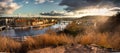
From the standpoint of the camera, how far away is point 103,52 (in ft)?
17.0

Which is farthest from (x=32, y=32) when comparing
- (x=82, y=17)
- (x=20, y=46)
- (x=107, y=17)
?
(x=107, y=17)

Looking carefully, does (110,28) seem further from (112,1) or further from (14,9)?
(14,9)

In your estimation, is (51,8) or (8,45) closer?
(8,45)

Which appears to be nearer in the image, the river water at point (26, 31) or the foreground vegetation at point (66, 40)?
the foreground vegetation at point (66, 40)

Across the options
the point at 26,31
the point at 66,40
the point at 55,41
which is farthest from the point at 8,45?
the point at 66,40

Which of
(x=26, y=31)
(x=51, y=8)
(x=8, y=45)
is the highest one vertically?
(x=51, y=8)

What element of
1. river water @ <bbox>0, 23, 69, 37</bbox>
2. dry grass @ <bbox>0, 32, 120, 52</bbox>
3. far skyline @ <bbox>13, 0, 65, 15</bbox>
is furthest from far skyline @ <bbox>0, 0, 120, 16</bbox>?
dry grass @ <bbox>0, 32, 120, 52</bbox>

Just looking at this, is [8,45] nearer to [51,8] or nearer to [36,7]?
[36,7]

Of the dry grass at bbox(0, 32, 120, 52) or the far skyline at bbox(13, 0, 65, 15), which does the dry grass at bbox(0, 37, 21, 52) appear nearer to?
the dry grass at bbox(0, 32, 120, 52)

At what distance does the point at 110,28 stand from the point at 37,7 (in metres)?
1.20

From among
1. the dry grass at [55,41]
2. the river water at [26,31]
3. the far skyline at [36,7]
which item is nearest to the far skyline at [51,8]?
the far skyline at [36,7]

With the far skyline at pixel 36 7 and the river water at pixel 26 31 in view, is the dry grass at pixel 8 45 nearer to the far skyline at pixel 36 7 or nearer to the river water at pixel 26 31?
the river water at pixel 26 31

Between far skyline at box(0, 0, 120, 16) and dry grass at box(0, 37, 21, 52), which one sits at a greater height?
far skyline at box(0, 0, 120, 16)

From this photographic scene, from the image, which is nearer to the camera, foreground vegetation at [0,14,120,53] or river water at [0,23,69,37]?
foreground vegetation at [0,14,120,53]
